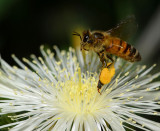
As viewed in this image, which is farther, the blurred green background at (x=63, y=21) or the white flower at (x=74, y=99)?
the blurred green background at (x=63, y=21)

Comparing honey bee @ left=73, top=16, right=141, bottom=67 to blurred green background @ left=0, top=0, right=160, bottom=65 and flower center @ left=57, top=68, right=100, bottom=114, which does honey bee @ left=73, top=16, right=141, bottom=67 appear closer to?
flower center @ left=57, top=68, right=100, bottom=114

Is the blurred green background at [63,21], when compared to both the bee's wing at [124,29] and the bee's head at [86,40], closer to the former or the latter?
the bee's wing at [124,29]

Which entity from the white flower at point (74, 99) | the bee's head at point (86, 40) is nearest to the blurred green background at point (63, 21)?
the white flower at point (74, 99)

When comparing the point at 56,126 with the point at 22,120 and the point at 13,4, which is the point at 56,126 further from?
the point at 13,4

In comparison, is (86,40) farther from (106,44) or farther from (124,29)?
(124,29)

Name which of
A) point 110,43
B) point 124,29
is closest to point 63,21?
point 124,29

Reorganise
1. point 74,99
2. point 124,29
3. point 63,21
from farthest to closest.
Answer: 1. point 63,21
2. point 124,29
3. point 74,99

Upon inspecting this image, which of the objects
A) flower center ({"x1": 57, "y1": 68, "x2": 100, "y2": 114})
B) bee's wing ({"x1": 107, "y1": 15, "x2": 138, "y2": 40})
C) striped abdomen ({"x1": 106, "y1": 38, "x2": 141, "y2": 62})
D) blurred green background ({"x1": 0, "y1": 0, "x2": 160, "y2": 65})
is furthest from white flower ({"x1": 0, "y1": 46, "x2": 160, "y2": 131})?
blurred green background ({"x1": 0, "y1": 0, "x2": 160, "y2": 65})
